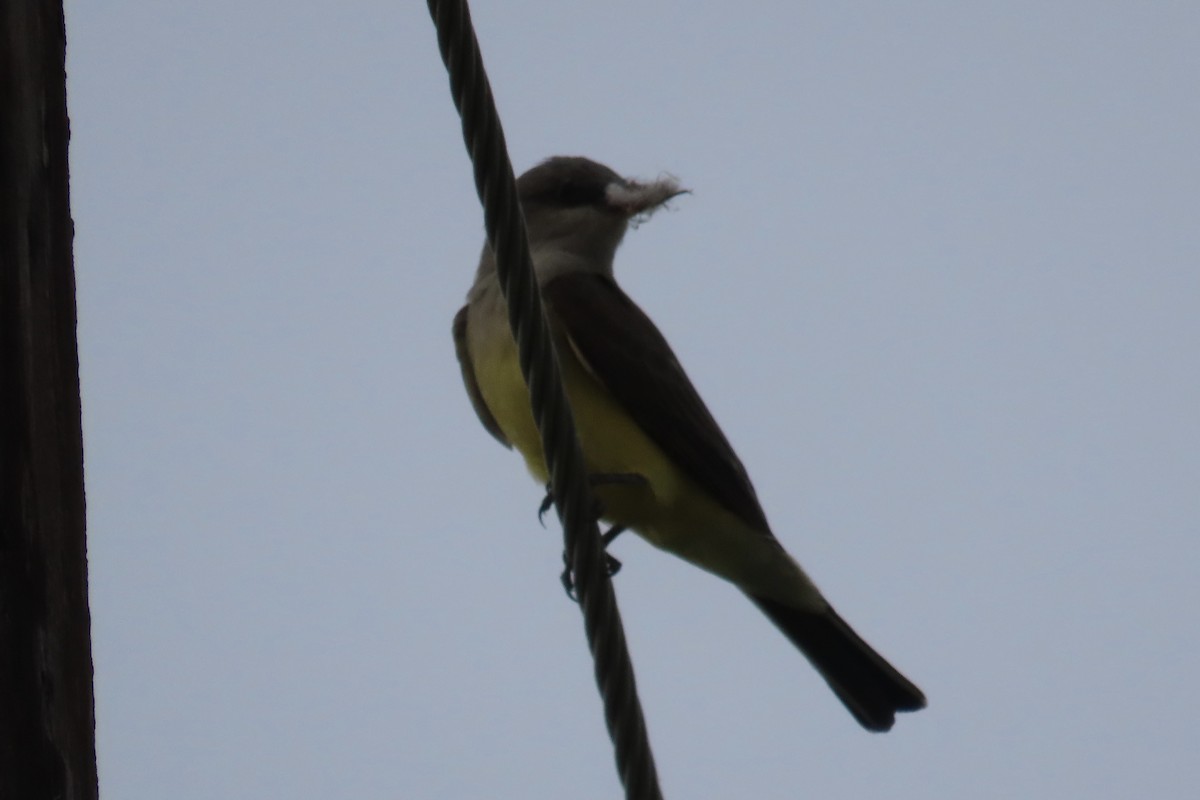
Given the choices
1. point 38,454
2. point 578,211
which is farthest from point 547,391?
point 578,211

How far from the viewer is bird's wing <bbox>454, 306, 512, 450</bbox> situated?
14.7 ft

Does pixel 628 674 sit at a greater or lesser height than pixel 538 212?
lesser

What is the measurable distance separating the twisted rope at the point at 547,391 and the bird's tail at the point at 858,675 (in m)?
2.13

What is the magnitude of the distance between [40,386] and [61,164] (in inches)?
14.1

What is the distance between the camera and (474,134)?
2215 mm

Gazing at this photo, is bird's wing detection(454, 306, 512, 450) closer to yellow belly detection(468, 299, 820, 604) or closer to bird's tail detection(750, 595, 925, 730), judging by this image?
yellow belly detection(468, 299, 820, 604)

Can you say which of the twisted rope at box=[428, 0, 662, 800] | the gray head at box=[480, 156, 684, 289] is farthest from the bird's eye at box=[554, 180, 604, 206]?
the twisted rope at box=[428, 0, 662, 800]

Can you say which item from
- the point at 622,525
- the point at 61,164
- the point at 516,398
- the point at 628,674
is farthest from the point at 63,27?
the point at 622,525

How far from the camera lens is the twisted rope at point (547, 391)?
7.23 ft

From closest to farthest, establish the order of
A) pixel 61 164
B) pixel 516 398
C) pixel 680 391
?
pixel 61 164, pixel 516 398, pixel 680 391

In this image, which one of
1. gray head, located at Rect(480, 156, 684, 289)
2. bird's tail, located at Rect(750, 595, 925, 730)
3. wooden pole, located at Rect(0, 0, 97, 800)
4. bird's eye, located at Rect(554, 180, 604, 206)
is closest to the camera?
wooden pole, located at Rect(0, 0, 97, 800)

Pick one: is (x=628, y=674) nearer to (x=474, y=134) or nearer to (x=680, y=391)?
(x=474, y=134)

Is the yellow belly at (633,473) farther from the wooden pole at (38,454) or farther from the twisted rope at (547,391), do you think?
the wooden pole at (38,454)

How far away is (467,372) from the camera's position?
4.50 meters
